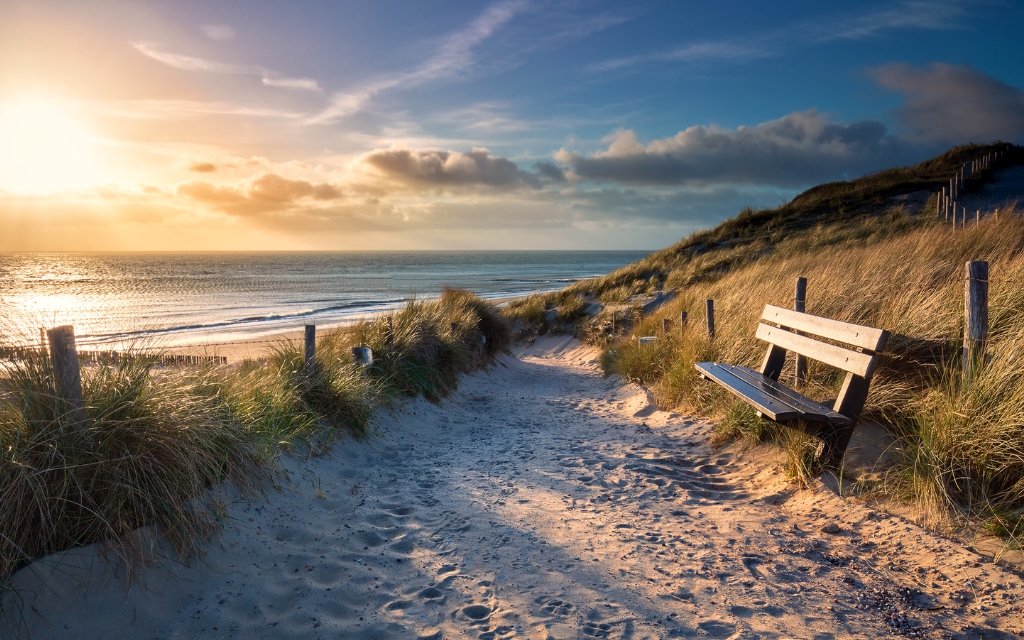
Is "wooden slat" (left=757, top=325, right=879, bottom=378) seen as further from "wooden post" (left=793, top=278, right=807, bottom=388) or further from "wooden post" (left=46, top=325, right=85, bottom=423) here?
"wooden post" (left=46, top=325, right=85, bottom=423)

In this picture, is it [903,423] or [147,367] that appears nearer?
[147,367]

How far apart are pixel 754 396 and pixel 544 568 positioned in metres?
2.57

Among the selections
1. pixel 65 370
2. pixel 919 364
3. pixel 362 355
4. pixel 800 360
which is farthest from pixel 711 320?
pixel 65 370

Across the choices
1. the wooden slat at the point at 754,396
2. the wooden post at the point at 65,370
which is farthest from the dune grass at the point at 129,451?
the wooden slat at the point at 754,396

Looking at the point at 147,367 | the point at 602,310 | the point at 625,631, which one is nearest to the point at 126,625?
the point at 147,367

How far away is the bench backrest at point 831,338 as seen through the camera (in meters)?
4.13

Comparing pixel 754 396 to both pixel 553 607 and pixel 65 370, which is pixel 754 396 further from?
pixel 65 370

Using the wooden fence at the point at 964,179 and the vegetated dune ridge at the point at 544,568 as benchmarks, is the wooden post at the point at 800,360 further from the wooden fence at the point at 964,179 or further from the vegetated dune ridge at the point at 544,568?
the wooden fence at the point at 964,179

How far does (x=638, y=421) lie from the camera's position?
768 centimetres

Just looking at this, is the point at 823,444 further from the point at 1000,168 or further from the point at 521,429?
the point at 1000,168

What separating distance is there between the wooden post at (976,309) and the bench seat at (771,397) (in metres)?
1.07

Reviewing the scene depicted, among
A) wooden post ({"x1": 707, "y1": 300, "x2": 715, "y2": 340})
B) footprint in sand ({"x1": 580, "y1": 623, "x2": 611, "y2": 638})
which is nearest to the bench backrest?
wooden post ({"x1": 707, "y1": 300, "x2": 715, "y2": 340})

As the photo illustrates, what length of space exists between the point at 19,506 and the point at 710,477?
4991 millimetres

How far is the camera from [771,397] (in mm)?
4945
